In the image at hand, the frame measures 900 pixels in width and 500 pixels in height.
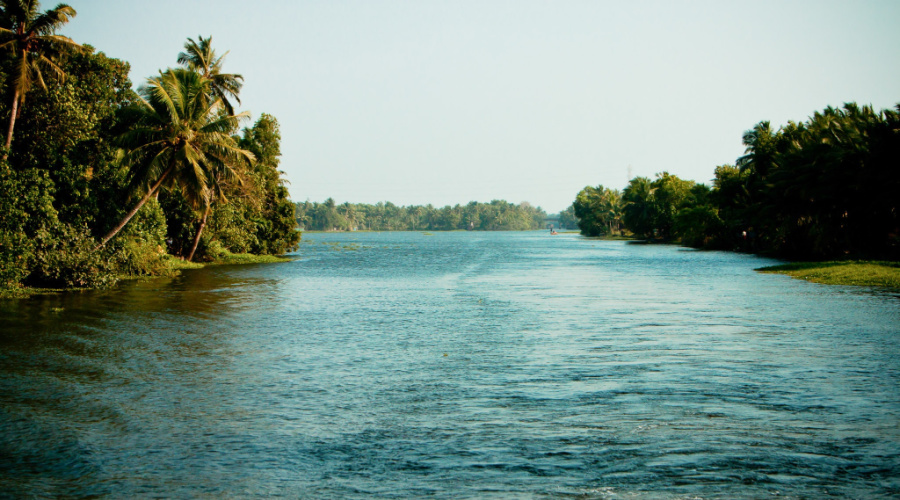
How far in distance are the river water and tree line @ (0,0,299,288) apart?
189 inches

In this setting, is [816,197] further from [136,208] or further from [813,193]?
[136,208]

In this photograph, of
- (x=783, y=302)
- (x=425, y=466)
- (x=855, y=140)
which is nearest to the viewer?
(x=425, y=466)

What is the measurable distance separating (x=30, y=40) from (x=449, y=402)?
27.6m

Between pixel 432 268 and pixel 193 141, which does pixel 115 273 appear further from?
pixel 432 268

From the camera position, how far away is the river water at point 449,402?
8.60 meters

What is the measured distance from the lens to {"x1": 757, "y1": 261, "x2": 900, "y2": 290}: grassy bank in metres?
35.2

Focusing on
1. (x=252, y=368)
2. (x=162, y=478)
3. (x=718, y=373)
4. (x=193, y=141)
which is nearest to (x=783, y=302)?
(x=718, y=373)

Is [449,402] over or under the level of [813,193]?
under

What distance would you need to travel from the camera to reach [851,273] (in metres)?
38.2

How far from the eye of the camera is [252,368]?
15.4m

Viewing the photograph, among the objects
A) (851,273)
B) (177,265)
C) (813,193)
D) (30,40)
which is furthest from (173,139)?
(813,193)

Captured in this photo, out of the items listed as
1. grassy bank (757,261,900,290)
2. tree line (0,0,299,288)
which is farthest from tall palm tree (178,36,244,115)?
grassy bank (757,261,900,290)

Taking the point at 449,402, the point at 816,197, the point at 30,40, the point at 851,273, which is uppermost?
the point at 30,40

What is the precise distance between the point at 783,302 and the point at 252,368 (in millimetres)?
22785
